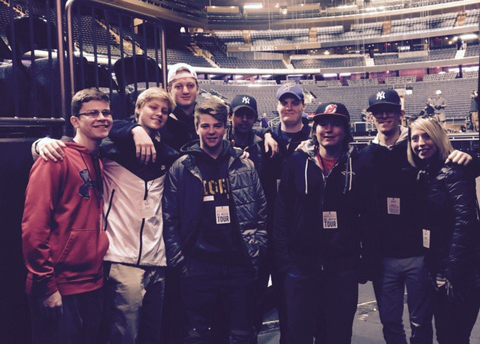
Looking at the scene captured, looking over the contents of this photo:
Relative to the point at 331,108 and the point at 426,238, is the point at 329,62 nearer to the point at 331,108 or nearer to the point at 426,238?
the point at 331,108

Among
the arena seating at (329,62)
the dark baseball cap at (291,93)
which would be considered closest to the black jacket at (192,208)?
the dark baseball cap at (291,93)

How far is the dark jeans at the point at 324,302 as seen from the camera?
243 centimetres

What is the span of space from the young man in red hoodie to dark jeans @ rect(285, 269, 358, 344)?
3.62 ft

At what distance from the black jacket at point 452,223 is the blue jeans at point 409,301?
9cm

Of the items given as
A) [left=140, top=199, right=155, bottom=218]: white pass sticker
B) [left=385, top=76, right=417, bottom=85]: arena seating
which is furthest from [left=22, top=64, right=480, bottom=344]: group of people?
[left=385, top=76, right=417, bottom=85]: arena seating

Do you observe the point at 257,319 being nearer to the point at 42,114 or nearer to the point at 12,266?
the point at 12,266

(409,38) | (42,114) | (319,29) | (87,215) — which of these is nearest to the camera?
(87,215)

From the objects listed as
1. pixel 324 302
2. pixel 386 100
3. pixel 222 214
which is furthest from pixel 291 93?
pixel 324 302

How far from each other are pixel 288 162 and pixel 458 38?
3688cm

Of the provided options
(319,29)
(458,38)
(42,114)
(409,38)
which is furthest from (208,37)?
(42,114)

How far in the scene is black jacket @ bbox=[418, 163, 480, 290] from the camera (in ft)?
7.54

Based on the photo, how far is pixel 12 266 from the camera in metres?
2.18

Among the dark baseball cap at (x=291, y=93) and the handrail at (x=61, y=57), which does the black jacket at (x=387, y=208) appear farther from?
the handrail at (x=61, y=57)

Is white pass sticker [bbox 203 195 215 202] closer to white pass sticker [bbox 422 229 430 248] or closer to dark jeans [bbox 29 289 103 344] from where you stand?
dark jeans [bbox 29 289 103 344]
